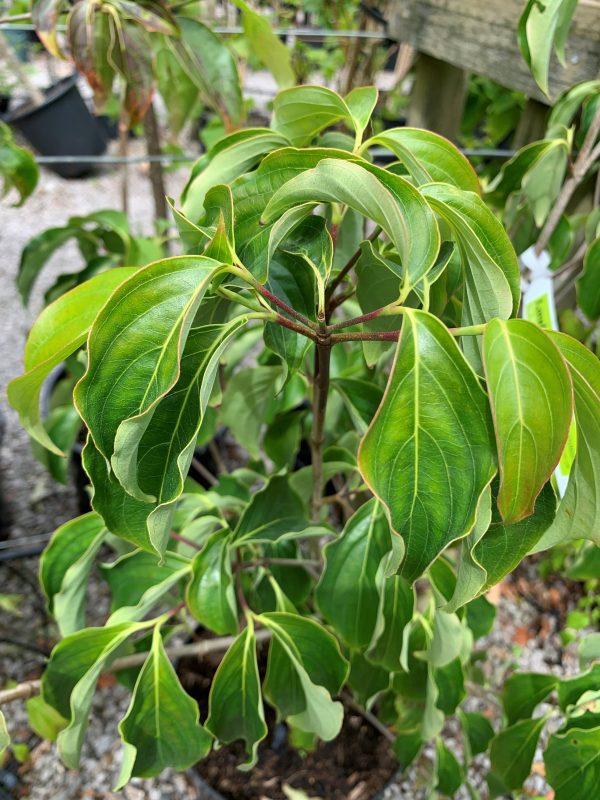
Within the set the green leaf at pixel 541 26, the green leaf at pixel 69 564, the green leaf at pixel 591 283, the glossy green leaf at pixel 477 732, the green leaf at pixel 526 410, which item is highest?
the green leaf at pixel 541 26

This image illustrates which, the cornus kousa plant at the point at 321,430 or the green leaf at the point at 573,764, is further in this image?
the green leaf at the point at 573,764

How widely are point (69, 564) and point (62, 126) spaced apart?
2.98m

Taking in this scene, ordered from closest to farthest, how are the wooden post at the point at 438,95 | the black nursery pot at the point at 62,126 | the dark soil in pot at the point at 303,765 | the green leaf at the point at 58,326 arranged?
the green leaf at the point at 58,326 < the dark soil in pot at the point at 303,765 < the wooden post at the point at 438,95 < the black nursery pot at the point at 62,126

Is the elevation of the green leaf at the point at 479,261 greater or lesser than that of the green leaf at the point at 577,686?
greater

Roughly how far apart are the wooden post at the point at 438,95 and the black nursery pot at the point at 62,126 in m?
2.19

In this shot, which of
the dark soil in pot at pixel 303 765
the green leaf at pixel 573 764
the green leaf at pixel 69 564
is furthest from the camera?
the dark soil in pot at pixel 303 765

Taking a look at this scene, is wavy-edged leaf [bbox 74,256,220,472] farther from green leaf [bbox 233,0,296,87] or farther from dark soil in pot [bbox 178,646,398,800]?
dark soil in pot [bbox 178,646,398,800]

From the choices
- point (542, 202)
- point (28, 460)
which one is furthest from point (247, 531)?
point (28, 460)

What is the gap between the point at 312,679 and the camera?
70 centimetres

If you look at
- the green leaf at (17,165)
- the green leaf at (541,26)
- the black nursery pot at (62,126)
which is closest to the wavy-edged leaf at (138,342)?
the green leaf at (541,26)

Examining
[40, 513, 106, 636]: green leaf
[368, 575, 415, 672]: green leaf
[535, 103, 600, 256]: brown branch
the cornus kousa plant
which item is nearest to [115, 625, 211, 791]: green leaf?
the cornus kousa plant

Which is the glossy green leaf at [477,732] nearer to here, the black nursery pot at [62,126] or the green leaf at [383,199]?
the green leaf at [383,199]

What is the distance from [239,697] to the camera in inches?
27.2

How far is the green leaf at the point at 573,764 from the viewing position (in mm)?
604
